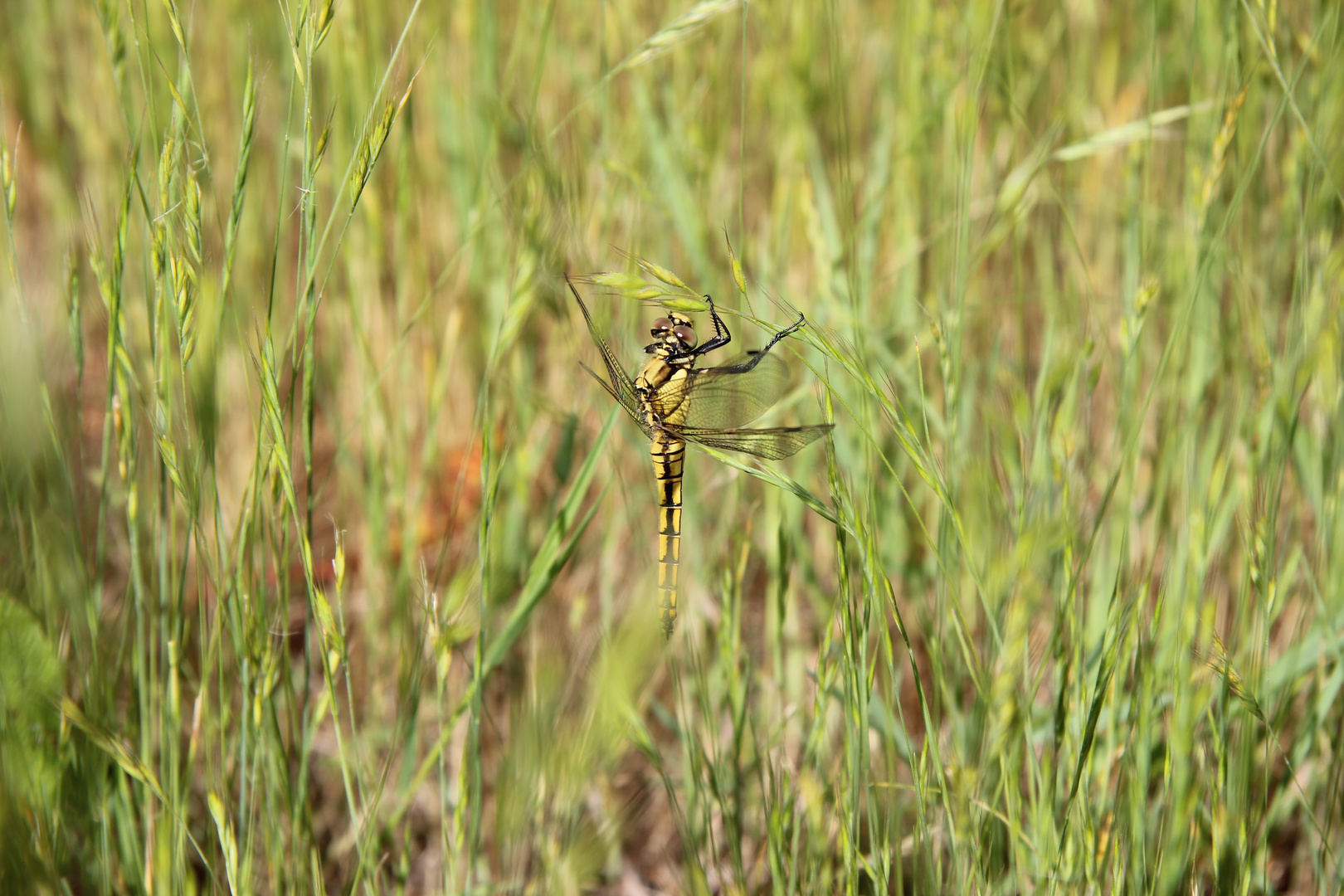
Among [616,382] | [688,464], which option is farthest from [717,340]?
[688,464]

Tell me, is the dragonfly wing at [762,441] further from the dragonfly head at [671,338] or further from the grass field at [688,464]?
the dragonfly head at [671,338]

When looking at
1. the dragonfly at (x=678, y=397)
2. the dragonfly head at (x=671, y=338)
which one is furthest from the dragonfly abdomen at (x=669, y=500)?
the dragonfly head at (x=671, y=338)

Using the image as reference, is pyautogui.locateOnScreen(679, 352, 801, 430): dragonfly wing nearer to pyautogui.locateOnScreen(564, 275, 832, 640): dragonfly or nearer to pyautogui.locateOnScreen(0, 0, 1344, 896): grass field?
pyautogui.locateOnScreen(564, 275, 832, 640): dragonfly

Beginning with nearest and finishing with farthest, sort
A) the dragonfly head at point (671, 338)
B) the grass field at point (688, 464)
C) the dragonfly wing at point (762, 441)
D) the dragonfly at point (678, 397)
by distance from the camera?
the grass field at point (688, 464) < the dragonfly wing at point (762, 441) < the dragonfly at point (678, 397) < the dragonfly head at point (671, 338)

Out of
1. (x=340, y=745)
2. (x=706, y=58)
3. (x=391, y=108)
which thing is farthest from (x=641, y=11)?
(x=340, y=745)

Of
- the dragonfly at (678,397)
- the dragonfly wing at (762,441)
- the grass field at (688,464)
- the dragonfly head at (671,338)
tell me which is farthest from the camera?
the dragonfly head at (671,338)

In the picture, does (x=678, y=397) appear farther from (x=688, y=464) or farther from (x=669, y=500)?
(x=688, y=464)

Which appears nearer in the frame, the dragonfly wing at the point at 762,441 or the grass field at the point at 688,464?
the grass field at the point at 688,464
